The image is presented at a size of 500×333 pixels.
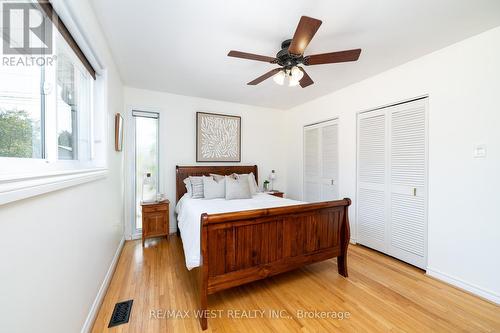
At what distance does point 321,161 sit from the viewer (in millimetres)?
3830

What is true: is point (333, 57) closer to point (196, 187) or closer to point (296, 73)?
point (296, 73)

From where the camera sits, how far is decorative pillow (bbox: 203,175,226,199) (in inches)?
126

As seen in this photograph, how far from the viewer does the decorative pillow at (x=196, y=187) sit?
3.25 m

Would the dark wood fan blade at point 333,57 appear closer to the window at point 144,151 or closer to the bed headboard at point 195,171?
the bed headboard at point 195,171

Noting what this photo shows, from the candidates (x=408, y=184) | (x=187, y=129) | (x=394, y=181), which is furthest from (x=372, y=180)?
(x=187, y=129)

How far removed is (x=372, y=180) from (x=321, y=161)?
1.02m

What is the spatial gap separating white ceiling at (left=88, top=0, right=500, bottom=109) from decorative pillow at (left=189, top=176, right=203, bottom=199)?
1.63 m

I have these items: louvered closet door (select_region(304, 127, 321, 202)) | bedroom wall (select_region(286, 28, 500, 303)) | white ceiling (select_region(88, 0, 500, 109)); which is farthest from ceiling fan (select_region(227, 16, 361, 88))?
louvered closet door (select_region(304, 127, 321, 202))

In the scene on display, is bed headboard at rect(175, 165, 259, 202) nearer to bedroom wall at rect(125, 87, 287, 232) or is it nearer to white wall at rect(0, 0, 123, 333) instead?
bedroom wall at rect(125, 87, 287, 232)

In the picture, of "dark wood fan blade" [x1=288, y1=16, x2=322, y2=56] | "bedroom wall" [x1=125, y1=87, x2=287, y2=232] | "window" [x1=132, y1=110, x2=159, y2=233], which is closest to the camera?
"dark wood fan blade" [x1=288, y1=16, x2=322, y2=56]

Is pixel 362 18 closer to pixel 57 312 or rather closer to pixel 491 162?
pixel 491 162

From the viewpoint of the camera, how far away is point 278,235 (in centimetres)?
196

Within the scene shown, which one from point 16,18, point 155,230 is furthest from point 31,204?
point 155,230

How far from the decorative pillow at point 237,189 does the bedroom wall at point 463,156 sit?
2.38 meters
